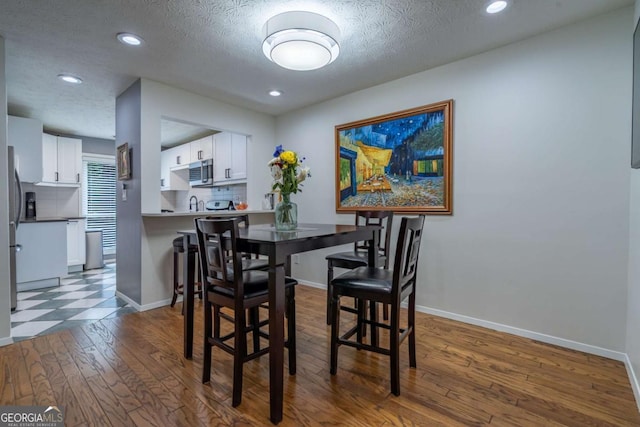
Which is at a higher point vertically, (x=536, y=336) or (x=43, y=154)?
(x=43, y=154)

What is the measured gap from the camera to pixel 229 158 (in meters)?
4.63

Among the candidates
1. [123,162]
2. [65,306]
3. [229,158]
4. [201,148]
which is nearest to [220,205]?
[229,158]

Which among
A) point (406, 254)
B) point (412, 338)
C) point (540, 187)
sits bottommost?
point (412, 338)

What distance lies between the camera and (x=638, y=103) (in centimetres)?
158

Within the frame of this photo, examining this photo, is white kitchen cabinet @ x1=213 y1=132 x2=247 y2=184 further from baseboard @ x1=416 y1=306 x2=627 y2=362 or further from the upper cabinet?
baseboard @ x1=416 y1=306 x2=627 y2=362

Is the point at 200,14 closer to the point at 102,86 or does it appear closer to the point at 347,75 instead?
the point at 347,75

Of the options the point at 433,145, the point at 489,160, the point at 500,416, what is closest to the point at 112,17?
the point at 433,145

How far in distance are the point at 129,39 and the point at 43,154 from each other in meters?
3.72

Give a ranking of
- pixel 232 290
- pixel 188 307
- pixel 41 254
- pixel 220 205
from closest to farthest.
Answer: pixel 232 290
pixel 188 307
pixel 41 254
pixel 220 205

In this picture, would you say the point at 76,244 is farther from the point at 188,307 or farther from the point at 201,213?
the point at 188,307

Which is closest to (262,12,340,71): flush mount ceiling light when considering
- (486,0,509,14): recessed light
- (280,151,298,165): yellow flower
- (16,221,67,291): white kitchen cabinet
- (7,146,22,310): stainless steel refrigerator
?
(280,151,298,165): yellow flower

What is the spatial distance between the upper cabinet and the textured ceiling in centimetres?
72

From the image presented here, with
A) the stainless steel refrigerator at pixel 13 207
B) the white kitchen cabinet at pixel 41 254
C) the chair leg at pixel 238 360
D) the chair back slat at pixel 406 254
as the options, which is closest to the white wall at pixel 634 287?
the chair back slat at pixel 406 254

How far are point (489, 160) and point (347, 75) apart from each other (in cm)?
158
